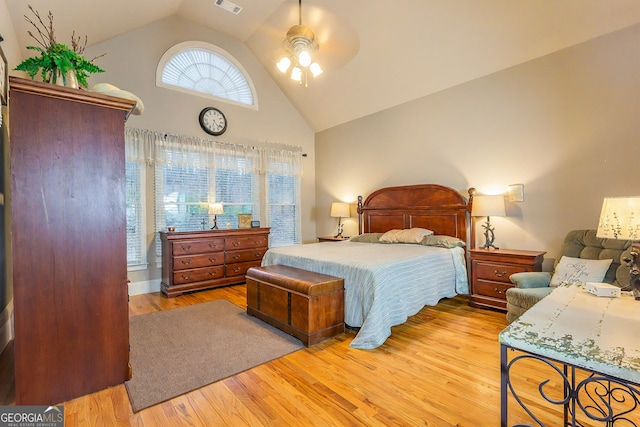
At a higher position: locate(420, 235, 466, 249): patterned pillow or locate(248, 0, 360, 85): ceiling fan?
locate(248, 0, 360, 85): ceiling fan

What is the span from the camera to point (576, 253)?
300cm

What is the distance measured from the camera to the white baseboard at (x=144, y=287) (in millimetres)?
4406

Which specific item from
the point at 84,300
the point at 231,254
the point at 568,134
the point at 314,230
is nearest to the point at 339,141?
the point at 314,230

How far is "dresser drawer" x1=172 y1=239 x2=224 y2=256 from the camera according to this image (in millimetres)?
4297

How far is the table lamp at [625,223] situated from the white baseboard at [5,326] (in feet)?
14.2

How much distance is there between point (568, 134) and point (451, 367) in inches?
111

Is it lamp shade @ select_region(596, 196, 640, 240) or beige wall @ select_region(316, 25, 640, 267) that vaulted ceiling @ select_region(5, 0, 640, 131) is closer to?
beige wall @ select_region(316, 25, 640, 267)

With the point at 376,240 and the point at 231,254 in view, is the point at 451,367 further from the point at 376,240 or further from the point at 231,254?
the point at 231,254

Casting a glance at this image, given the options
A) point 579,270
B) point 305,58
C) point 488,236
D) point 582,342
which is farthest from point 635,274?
point 305,58

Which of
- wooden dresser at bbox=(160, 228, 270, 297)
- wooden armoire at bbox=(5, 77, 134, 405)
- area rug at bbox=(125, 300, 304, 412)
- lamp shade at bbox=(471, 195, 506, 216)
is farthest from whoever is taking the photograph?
wooden dresser at bbox=(160, 228, 270, 297)

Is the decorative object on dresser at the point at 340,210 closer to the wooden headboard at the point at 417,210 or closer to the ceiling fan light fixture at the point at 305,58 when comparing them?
the wooden headboard at the point at 417,210

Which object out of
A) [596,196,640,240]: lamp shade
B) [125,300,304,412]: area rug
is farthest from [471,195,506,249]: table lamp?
[125,300,304,412]: area rug

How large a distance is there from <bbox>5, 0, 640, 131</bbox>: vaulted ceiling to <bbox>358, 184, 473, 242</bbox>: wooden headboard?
1452 mm

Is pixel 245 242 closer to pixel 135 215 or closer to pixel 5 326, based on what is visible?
pixel 135 215
